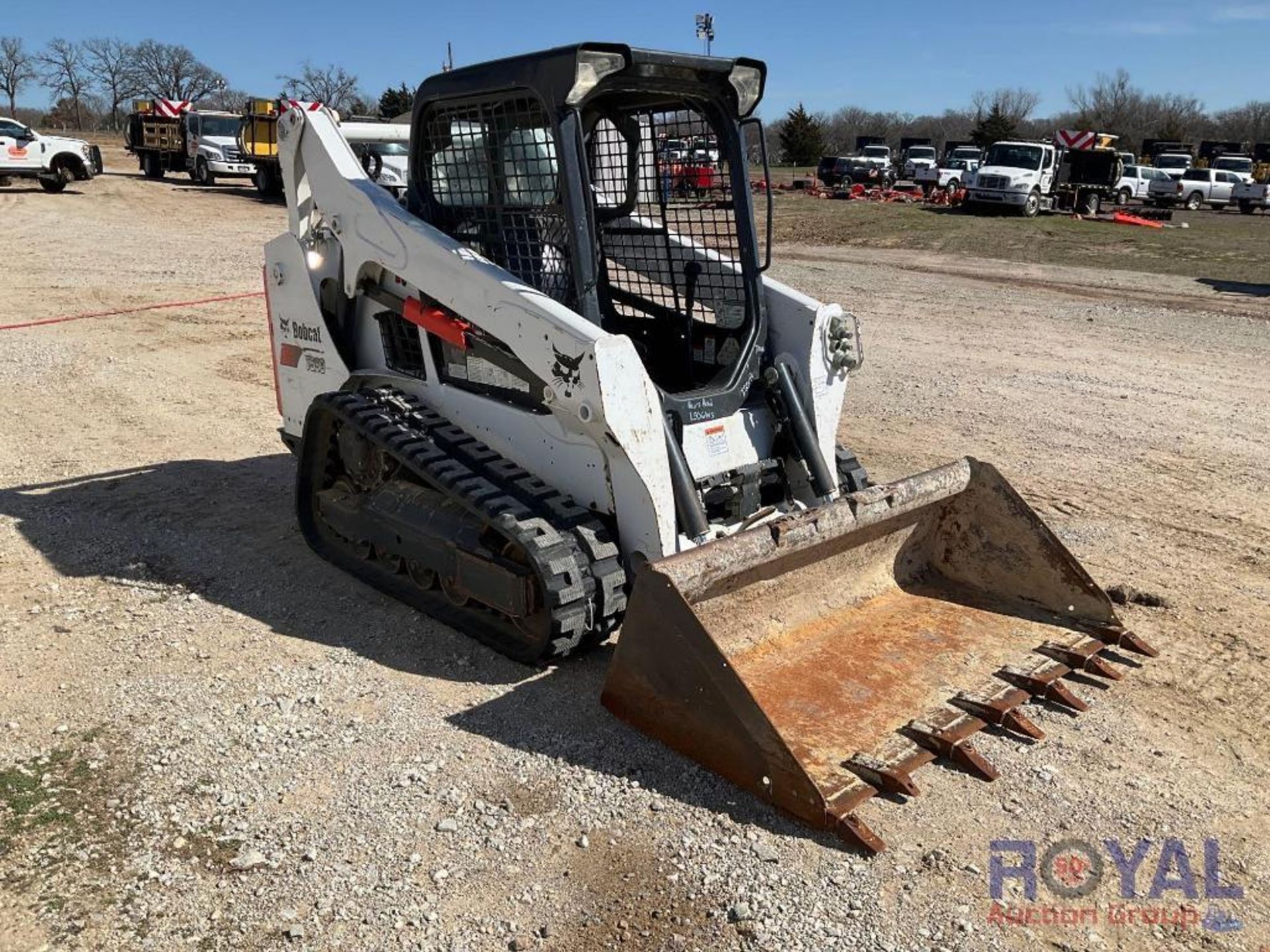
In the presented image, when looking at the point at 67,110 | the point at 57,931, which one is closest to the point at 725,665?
the point at 57,931

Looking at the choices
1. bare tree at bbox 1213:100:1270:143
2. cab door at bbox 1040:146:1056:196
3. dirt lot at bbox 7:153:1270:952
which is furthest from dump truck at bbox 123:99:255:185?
bare tree at bbox 1213:100:1270:143

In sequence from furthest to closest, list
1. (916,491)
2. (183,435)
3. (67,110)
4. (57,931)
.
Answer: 1. (67,110)
2. (183,435)
3. (916,491)
4. (57,931)

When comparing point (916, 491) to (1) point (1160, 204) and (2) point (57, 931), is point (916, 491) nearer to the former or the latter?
(2) point (57, 931)

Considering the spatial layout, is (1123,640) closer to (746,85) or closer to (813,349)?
(813,349)

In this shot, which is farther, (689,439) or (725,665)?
(689,439)

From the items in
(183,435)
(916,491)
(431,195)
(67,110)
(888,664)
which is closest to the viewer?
(888,664)

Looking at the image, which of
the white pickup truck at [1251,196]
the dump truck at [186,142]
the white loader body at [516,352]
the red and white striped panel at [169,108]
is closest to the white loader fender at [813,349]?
the white loader body at [516,352]

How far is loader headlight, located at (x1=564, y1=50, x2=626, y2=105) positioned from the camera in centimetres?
423

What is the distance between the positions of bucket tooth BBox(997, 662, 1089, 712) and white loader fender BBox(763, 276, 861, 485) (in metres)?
1.31

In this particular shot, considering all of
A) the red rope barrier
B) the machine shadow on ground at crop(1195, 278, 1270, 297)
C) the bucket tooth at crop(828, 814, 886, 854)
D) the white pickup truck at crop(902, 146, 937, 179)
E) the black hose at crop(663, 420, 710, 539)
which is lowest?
the bucket tooth at crop(828, 814, 886, 854)

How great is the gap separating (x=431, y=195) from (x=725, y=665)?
286 centimetres

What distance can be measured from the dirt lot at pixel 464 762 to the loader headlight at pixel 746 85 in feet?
8.53

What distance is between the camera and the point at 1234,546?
5.87 metres

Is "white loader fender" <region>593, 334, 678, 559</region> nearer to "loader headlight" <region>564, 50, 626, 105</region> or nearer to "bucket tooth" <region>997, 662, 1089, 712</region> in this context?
"loader headlight" <region>564, 50, 626, 105</region>
